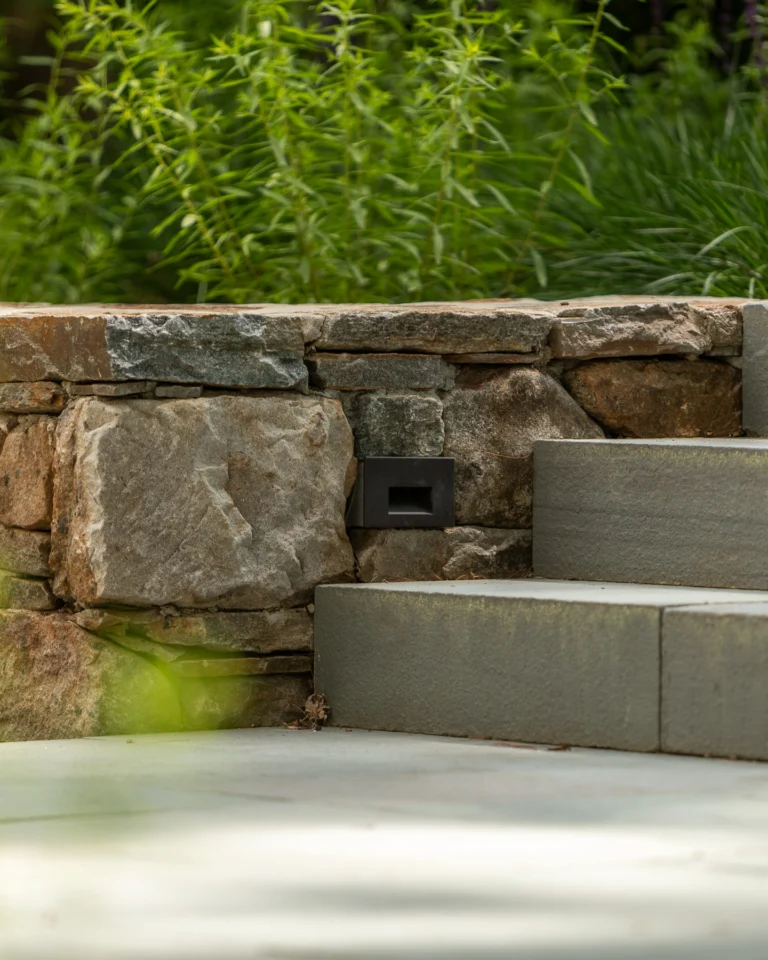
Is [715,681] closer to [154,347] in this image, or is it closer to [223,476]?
[223,476]

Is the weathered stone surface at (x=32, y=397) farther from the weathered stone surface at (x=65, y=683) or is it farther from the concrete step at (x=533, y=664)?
the concrete step at (x=533, y=664)

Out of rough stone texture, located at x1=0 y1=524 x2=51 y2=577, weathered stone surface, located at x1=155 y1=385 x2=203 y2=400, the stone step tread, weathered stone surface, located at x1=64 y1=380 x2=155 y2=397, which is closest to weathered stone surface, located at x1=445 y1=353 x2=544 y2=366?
the stone step tread

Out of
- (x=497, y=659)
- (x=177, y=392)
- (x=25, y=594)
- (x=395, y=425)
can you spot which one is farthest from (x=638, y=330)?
(x=25, y=594)

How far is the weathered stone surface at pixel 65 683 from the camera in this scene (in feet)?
11.5

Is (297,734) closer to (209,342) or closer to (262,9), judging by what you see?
(209,342)

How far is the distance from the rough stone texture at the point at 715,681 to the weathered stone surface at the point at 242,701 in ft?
2.81

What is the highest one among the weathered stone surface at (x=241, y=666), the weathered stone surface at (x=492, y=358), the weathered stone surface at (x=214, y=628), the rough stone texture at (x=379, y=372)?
the weathered stone surface at (x=492, y=358)

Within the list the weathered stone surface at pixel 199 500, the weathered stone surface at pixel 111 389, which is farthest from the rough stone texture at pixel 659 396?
the weathered stone surface at pixel 111 389

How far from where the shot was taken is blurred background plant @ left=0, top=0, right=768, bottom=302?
4.89 m

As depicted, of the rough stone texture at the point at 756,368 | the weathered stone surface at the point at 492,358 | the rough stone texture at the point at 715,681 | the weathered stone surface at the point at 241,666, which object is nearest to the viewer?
the rough stone texture at the point at 715,681

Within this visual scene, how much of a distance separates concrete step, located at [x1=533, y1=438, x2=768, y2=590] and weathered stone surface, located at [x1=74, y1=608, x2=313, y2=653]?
58cm

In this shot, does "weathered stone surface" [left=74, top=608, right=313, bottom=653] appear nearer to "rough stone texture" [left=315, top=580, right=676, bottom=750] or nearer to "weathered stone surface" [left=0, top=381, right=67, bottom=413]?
"rough stone texture" [left=315, top=580, right=676, bottom=750]

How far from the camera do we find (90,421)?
3.44 metres

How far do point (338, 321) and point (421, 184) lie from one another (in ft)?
5.00
